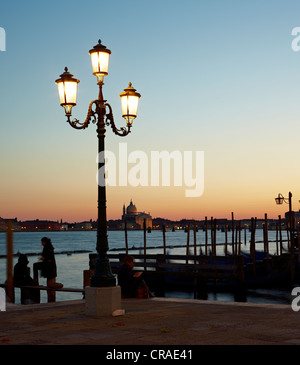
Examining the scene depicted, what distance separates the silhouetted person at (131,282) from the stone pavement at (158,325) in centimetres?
123

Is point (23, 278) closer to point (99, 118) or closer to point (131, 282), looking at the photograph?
point (131, 282)

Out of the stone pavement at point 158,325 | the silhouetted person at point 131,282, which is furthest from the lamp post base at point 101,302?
the silhouetted person at point 131,282

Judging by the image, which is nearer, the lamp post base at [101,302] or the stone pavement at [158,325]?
the stone pavement at [158,325]

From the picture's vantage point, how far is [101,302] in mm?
11844

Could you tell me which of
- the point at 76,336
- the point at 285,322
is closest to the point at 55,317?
the point at 76,336

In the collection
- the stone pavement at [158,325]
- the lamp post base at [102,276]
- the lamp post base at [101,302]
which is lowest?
the stone pavement at [158,325]

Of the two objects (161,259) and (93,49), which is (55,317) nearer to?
(93,49)

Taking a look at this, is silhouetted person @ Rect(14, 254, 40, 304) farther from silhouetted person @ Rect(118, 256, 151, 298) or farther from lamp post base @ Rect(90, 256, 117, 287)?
lamp post base @ Rect(90, 256, 117, 287)

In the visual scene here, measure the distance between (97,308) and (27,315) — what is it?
158cm

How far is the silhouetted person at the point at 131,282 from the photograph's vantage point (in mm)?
15102

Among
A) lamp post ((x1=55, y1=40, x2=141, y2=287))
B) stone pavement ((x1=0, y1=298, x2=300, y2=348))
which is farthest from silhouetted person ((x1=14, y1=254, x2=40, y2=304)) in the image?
lamp post ((x1=55, y1=40, x2=141, y2=287))

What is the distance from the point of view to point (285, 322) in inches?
408

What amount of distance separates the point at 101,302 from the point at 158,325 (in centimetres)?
190

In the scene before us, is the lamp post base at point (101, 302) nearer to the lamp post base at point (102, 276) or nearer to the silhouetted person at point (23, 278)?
the lamp post base at point (102, 276)
